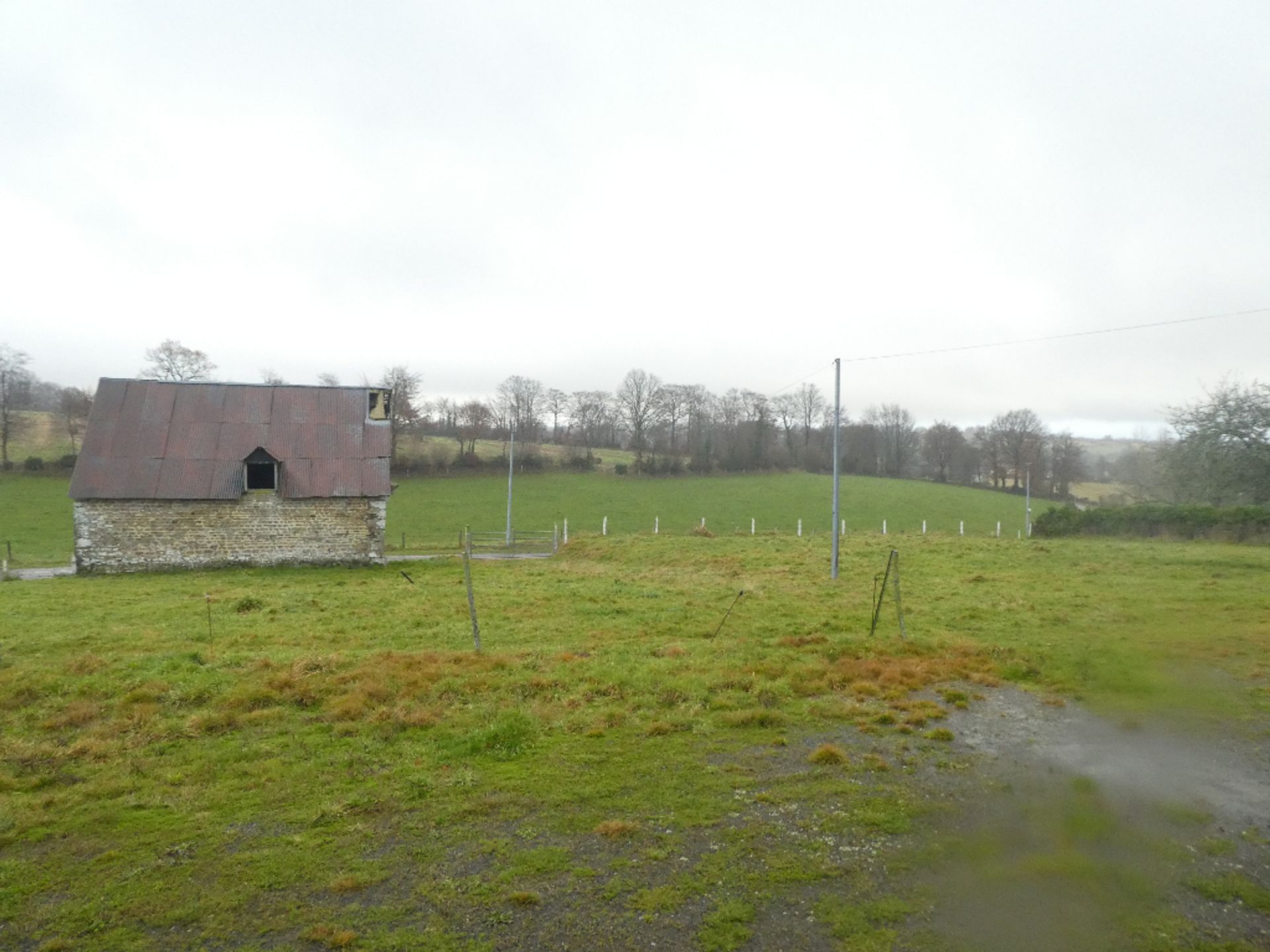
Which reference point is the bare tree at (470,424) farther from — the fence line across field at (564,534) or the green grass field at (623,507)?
the fence line across field at (564,534)

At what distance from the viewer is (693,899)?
16.6ft

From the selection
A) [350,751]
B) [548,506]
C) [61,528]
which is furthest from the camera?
[548,506]

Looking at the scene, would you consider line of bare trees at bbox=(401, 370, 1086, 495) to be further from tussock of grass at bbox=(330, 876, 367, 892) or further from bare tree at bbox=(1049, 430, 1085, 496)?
tussock of grass at bbox=(330, 876, 367, 892)

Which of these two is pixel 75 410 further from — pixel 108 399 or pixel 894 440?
pixel 894 440

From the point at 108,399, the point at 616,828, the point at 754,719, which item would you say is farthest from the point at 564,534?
the point at 616,828

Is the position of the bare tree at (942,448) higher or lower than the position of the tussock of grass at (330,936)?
higher

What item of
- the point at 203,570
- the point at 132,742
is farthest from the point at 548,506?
the point at 132,742

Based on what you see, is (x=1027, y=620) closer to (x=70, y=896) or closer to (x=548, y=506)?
(x=70, y=896)

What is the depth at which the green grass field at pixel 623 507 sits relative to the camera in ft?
133

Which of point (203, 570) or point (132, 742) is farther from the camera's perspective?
point (203, 570)

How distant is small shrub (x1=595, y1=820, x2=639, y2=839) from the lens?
235 inches

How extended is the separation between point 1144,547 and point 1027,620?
15.6 meters

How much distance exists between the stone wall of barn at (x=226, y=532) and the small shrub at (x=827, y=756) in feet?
76.2

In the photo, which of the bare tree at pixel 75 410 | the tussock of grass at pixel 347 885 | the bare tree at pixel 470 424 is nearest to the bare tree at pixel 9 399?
the bare tree at pixel 75 410
